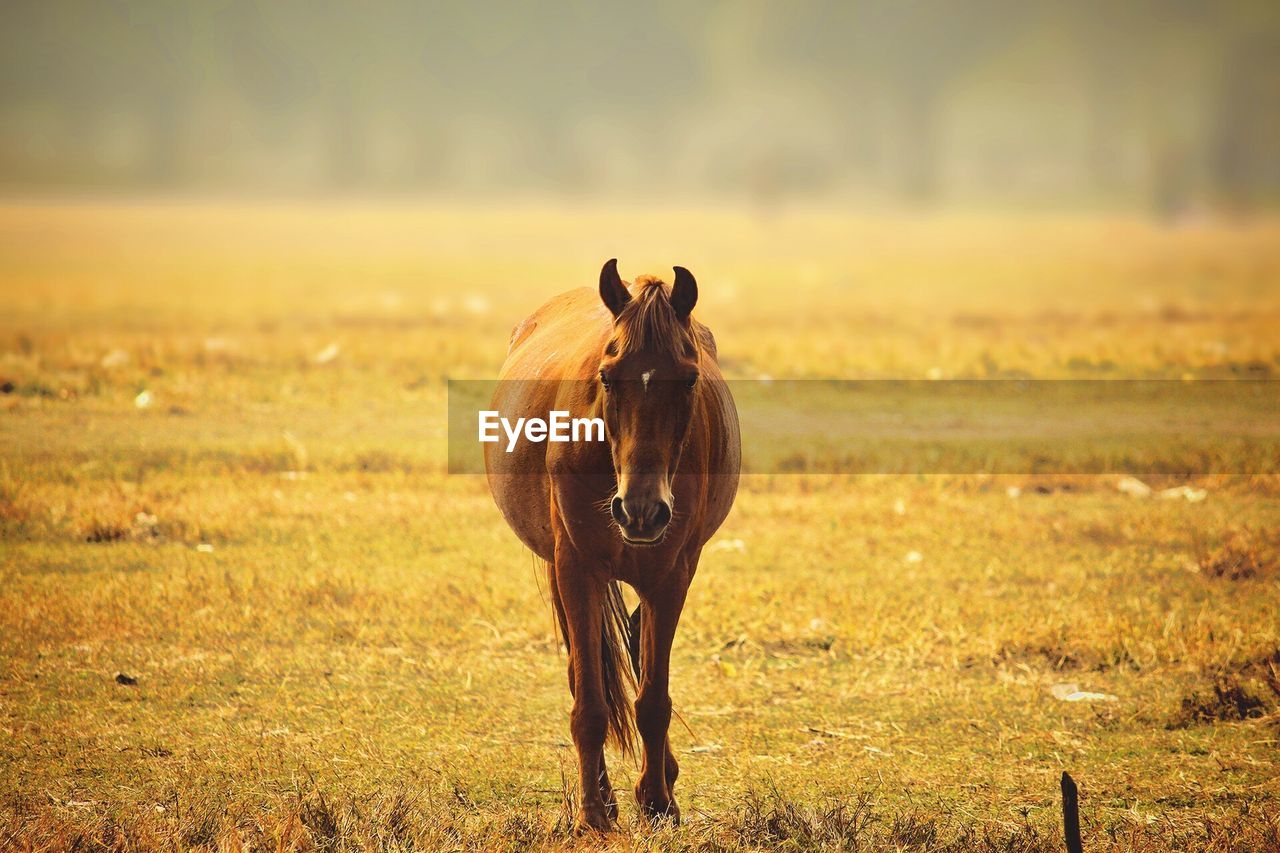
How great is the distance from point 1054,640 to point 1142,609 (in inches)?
47.4

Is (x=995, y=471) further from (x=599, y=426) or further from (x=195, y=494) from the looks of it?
(x=599, y=426)

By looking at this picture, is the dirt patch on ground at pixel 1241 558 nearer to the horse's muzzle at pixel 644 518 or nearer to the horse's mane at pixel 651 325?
the horse's mane at pixel 651 325

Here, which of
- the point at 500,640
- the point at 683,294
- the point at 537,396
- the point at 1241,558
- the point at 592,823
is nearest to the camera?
the point at 683,294

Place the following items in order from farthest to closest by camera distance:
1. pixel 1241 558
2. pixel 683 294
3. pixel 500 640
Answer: pixel 1241 558, pixel 500 640, pixel 683 294

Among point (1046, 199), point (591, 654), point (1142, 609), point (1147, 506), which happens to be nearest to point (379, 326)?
point (1147, 506)

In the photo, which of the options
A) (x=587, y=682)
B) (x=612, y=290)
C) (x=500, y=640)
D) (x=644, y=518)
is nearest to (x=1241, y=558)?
(x=500, y=640)

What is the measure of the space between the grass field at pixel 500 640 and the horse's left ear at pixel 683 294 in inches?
92.8

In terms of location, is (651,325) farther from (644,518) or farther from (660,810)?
(660,810)

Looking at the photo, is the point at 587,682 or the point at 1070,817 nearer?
the point at 1070,817

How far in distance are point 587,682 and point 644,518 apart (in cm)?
139

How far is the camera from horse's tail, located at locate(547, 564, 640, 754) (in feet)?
22.4

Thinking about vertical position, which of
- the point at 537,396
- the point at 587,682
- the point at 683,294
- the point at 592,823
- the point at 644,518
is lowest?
the point at 592,823

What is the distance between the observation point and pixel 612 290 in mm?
5488

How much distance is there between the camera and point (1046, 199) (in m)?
172
